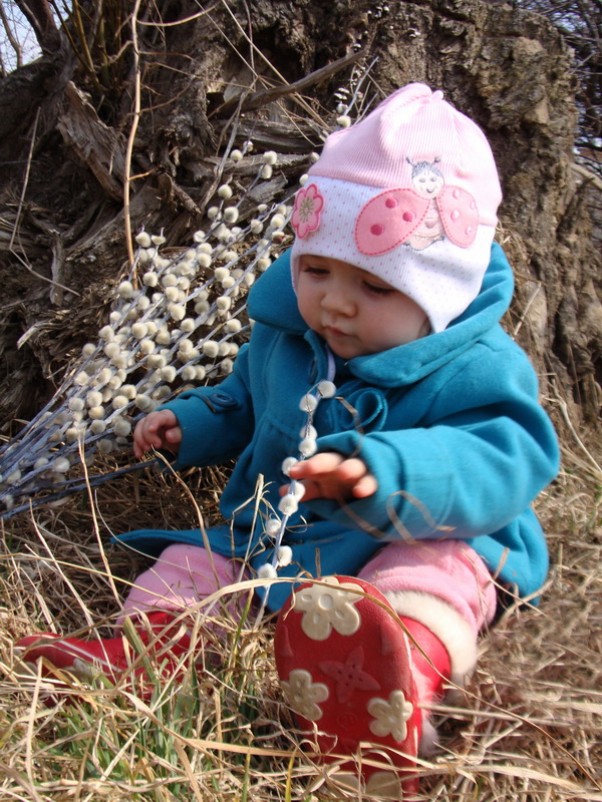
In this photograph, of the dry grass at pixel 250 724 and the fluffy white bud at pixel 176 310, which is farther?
the fluffy white bud at pixel 176 310

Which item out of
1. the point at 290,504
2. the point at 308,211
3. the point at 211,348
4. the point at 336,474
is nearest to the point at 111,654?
the point at 290,504

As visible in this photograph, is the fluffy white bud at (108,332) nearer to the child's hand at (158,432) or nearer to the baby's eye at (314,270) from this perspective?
the child's hand at (158,432)

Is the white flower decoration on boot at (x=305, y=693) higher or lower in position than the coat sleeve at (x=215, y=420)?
lower

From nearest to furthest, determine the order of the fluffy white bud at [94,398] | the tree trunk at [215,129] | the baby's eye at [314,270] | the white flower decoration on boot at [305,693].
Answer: the white flower decoration on boot at [305,693] → the baby's eye at [314,270] → the fluffy white bud at [94,398] → the tree trunk at [215,129]

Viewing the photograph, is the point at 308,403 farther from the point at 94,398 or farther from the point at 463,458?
the point at 94,398

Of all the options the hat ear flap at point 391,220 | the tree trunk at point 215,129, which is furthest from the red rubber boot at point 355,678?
the tree trunk at point 215,129

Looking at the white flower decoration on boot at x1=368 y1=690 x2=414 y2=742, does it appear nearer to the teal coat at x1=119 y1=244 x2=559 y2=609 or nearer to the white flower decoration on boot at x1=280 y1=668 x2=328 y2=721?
the white flower decoration on boot at x1=280 y1=668 x2=328 y2=721

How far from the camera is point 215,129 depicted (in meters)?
2.49

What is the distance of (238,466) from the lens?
202 cm

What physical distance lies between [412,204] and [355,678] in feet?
2.76

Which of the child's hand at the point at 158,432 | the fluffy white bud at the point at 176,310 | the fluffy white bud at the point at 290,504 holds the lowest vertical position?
the child's hand at the point at 158,432

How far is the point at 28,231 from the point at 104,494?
84 centimetres

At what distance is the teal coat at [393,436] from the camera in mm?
1498

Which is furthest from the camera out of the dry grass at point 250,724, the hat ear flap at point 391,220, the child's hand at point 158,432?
the child's hand at point 158,432
